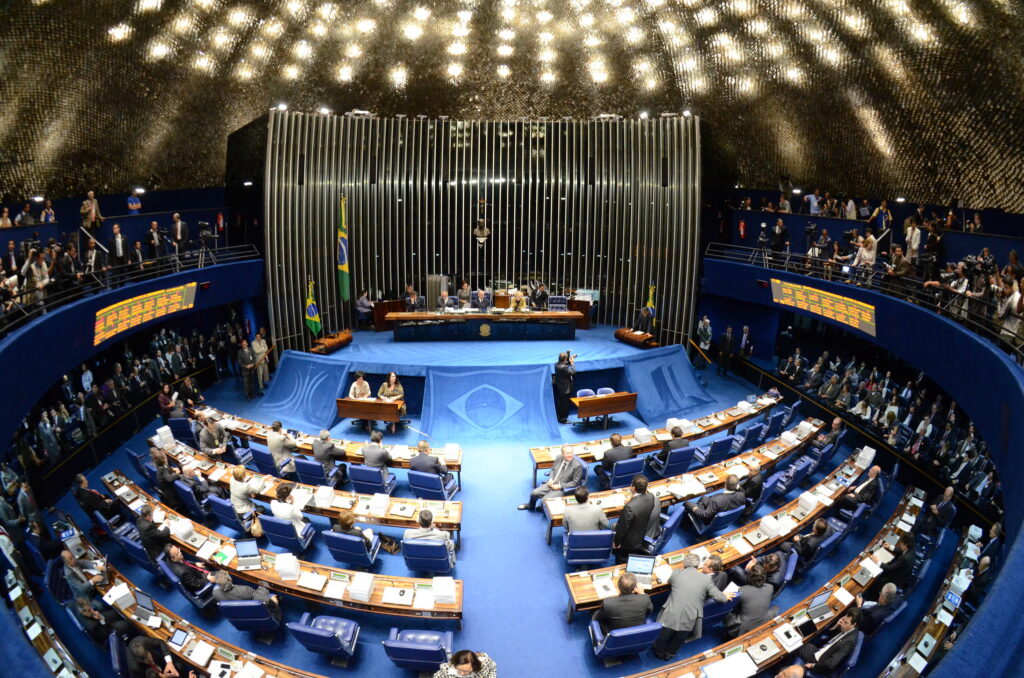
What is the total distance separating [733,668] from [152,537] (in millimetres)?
7073

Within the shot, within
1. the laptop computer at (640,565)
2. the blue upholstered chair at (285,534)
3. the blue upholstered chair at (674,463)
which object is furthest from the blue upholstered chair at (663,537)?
the blue upholstered chair at (285,534)

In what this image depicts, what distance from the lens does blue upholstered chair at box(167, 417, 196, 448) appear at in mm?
11219

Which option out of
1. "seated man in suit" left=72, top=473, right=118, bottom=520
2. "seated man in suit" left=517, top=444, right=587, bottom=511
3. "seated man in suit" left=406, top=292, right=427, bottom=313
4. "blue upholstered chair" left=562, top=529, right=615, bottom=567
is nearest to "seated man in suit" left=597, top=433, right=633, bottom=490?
"seated man in suit" left=517, top=444, right=587, bottom=511

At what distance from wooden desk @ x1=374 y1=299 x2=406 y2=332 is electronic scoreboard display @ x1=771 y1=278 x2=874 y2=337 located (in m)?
10.1

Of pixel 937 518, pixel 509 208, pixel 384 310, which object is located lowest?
pixel 937 518

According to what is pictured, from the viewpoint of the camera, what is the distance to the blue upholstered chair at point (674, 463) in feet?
33.1

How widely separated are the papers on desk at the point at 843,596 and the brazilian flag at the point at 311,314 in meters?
13.4

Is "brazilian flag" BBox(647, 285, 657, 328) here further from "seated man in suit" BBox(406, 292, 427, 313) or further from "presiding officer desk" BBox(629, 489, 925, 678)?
"presiding officer desk" BBox(629, 489, 925, 678)

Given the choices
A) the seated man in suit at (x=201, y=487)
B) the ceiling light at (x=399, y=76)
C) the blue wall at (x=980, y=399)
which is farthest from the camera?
the ceiling light at (x=399, y=76)

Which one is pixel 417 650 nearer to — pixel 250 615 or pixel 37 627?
pixel 250 615

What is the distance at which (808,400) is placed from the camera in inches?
553

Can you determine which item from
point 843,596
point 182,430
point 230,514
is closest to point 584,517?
point 843,596

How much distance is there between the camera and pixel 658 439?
1075 centimetres

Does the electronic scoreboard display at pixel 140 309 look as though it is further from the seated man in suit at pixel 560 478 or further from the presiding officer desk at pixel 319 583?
the seated man in suit at pixel 560 478
